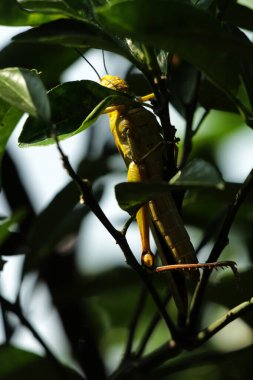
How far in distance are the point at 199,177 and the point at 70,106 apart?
502 mm

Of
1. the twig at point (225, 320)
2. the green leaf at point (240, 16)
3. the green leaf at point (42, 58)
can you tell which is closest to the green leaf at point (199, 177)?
the twig at point (225, 320)

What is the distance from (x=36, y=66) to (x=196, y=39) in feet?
4.92

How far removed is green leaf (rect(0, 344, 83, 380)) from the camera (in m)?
2.29

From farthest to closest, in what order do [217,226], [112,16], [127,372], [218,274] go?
[218,274], [217,226], [127,372], [112,16]

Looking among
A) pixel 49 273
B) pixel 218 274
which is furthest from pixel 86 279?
pixel 218 274

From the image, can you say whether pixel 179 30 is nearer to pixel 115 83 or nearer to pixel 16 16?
pixel 16 16

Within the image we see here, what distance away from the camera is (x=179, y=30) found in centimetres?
121

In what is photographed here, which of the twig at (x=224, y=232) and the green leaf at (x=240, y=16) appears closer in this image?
the twig at (x=224, y=232)

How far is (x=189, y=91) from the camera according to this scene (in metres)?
2.31

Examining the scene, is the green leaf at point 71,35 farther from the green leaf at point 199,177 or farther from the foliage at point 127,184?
the green leaf at point 199,177

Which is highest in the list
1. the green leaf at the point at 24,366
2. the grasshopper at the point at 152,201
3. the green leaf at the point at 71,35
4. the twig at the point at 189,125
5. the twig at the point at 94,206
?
the green leaf at the point at 71,35

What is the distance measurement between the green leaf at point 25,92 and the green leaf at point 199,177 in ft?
0.86

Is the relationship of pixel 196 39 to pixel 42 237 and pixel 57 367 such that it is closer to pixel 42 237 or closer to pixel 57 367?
pixel 57 367

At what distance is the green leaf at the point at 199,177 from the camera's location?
1.14 meters
